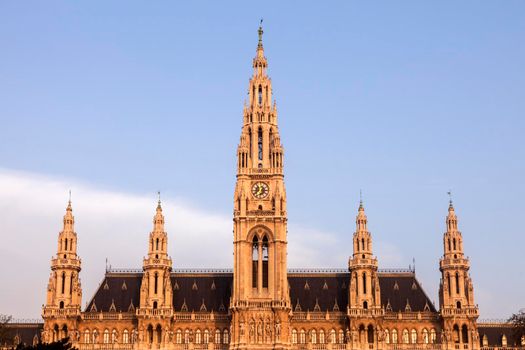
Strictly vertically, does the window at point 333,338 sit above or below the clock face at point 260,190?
below

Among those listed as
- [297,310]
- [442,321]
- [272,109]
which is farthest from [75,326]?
[442,321]

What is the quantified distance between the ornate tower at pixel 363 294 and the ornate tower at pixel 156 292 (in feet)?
76.0

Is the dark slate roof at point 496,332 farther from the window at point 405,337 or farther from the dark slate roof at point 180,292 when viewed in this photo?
the dark slate roof at point 180,292

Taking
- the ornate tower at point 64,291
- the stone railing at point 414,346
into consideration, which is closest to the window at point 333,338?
the stone railing at point 414,346

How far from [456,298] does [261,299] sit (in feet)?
81.8

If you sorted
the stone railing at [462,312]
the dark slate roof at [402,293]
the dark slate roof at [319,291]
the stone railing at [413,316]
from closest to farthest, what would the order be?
the stone railing at [462,312] < the stone railing at [413,316] < the dark slate roof at [319,291] < the dark slate roof at [402,293]

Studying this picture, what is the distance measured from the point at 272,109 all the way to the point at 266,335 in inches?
1189

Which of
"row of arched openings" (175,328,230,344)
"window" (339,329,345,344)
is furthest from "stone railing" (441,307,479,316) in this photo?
"row of arched openings" (175,328,230,344)

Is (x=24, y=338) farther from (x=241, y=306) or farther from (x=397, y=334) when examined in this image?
(x=397, y=334)

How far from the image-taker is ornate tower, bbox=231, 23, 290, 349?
12744cm

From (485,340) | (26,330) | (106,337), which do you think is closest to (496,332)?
(485,340)

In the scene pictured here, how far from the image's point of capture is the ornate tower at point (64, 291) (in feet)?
429

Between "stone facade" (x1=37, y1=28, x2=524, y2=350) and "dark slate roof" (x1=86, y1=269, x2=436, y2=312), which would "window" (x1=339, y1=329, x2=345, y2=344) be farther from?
"dark slate roof" (x1=86, y1=269, x2=436, y2=312)

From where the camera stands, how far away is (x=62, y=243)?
135 m
